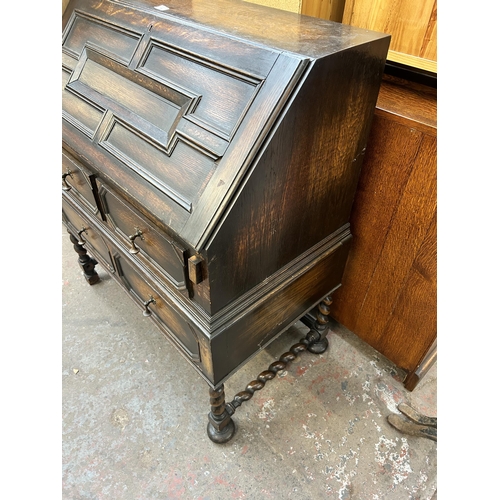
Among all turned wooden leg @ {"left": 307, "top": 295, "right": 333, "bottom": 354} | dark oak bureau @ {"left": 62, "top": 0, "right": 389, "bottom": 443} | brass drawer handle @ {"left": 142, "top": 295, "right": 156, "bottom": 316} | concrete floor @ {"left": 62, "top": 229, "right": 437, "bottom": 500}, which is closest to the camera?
dark oak bureau @ {"left": 62, "top": 0, "right": 389, "bottom": 443}

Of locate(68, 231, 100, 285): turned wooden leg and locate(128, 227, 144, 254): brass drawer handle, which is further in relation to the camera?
locate(68, 231, 100, 285): turned wooden leg

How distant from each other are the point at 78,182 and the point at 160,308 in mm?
546

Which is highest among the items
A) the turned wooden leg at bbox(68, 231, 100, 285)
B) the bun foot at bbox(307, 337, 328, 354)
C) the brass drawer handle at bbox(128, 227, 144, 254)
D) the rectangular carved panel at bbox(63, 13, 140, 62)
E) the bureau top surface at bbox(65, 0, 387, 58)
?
the bureau top surface at bbox(65, 0, 387, 58)

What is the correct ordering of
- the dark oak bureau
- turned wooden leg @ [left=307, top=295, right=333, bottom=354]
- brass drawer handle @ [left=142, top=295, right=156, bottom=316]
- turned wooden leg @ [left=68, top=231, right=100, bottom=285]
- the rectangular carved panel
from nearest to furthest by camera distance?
the dark oak bureau → the rectangular carved panel → brass drawer handle @ [left=142, top=295, right=156, bottom=316] → turned wooden leg @ [left=307, top=295, right=333, bottom=354] → turned wooden leg @ [left=68, top=231, right=100, bottom=285]

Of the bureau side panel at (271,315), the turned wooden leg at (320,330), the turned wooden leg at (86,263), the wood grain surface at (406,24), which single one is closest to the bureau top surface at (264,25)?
the wood grain surface at (406,24)

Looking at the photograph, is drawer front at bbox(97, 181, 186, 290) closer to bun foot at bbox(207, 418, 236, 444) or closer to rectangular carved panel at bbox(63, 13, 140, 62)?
rectangular carved panel at bbox(63, 13, 140, 62)

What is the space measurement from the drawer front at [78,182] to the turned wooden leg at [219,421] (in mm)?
789

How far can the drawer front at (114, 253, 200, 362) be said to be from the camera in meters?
1.16

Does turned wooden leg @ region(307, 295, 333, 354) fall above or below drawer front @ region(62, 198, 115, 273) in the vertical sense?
below

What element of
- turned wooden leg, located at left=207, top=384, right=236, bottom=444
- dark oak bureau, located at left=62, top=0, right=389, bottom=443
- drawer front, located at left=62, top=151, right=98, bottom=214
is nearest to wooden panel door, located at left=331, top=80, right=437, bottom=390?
dark oak bureau, located at left=62, top=0, right=389, bottom=443

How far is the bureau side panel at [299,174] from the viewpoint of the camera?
0.80 meters

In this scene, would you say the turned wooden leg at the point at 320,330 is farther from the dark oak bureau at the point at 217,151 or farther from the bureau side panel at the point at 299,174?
the bureau side panel at the point at 299,174

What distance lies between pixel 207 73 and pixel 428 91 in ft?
2.45

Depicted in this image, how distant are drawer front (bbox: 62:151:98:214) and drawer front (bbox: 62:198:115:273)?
0.10 metres
